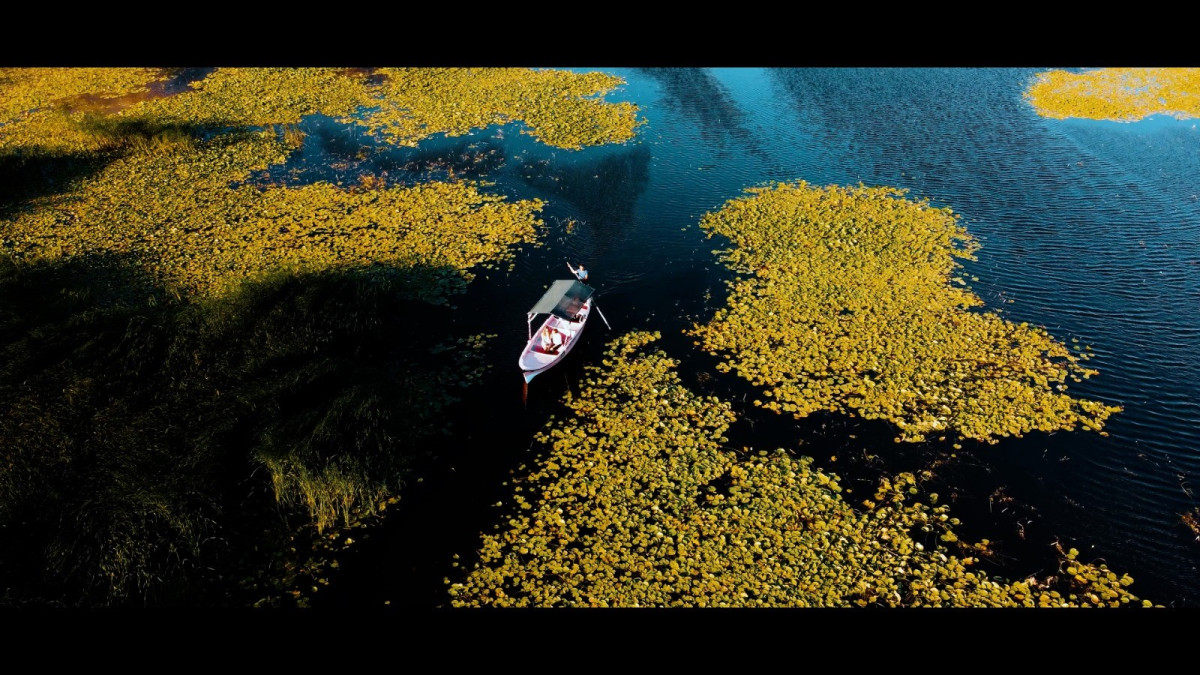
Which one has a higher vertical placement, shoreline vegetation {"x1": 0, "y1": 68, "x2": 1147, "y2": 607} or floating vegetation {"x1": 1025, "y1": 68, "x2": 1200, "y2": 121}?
floating vegetation {"x1": 1025, "y1": 68, "x2": 1200, "y2": 121}

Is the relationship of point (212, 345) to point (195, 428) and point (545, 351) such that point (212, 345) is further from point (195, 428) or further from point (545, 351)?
point (545, 351)

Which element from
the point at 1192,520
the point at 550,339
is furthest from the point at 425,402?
the point at 1192,520

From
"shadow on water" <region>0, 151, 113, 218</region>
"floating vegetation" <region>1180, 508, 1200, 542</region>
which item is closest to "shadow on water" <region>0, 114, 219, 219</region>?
"shadow on water" <region>0, 151, 113, 218</region>

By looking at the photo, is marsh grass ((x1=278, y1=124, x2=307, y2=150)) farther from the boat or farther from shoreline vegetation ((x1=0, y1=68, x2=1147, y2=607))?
the boat

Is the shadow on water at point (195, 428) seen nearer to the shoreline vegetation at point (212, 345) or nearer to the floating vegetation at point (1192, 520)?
the shoreline vegetation at point (212, 345)

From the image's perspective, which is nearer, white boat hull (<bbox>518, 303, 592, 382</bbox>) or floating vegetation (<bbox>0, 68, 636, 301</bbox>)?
white boat hull (<bbox>518, 303, 592, 382</bbox>)

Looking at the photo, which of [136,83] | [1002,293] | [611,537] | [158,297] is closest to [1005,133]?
[1002,293]
